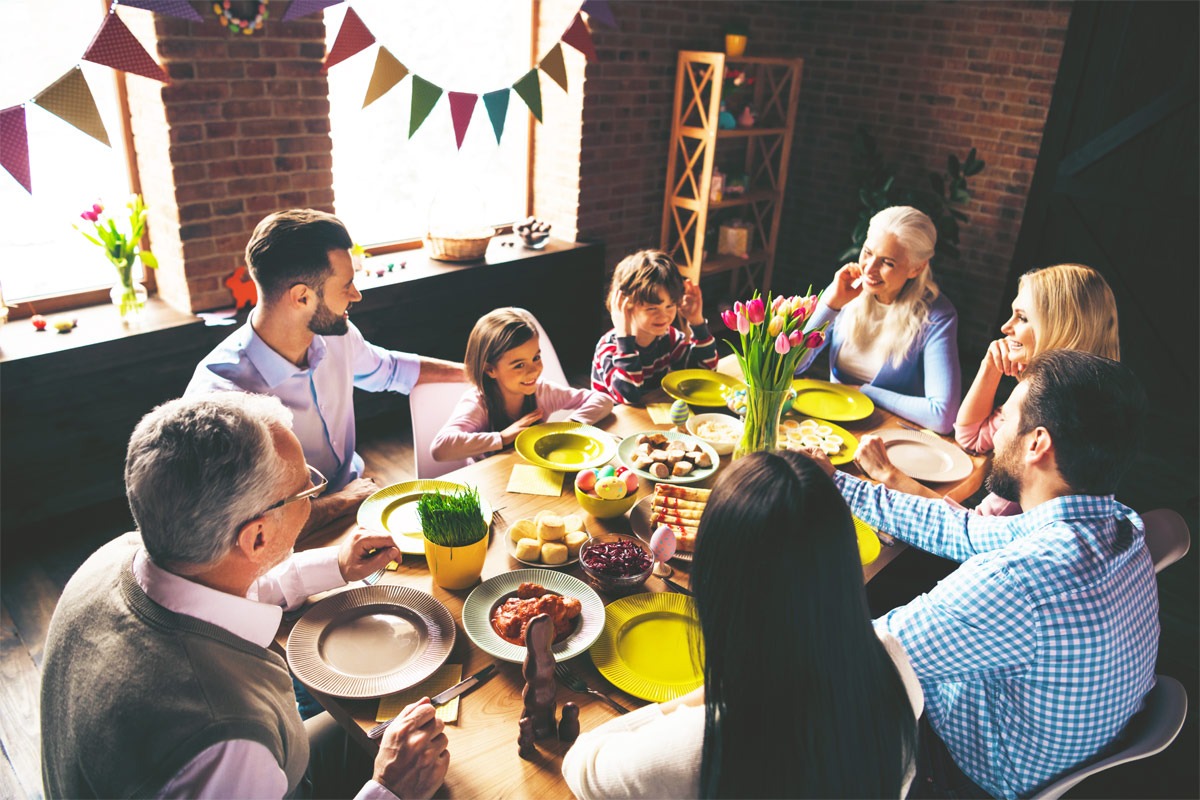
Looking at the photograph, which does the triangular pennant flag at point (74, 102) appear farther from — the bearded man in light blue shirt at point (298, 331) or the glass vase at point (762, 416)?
the glass vase at point (762, 416)

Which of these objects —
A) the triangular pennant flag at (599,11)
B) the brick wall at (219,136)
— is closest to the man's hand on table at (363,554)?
the brick wall at (219,136)

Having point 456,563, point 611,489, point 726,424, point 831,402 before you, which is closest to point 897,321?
point 831,402

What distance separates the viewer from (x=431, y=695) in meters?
1.30

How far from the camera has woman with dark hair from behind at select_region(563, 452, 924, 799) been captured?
0.93 m

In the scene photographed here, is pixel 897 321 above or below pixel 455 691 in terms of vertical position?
above

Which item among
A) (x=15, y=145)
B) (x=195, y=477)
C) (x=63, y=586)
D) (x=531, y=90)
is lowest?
(x=63, y=586)

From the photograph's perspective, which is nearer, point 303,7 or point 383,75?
point 303,7

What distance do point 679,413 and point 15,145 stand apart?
85.8 inches

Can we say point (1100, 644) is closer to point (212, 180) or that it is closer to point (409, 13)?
point (212, 180)

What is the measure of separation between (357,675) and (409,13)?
3217mm

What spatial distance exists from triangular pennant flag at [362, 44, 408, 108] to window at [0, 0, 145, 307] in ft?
3.09

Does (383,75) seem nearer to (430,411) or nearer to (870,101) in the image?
(430,411)

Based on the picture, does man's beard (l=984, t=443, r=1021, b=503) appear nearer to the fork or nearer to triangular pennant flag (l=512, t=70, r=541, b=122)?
the fork

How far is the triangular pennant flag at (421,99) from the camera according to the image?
3.32 m
